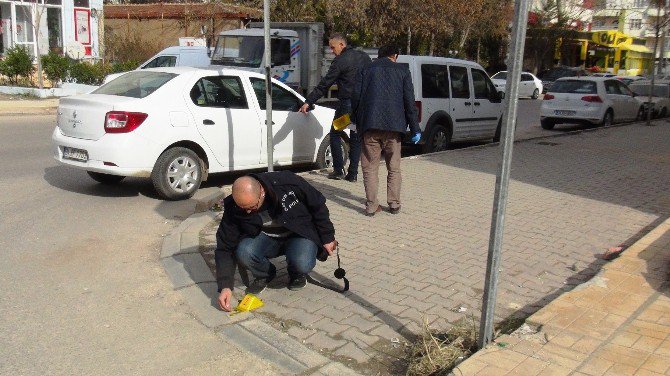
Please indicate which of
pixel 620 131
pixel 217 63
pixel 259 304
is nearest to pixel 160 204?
pixel 259 304

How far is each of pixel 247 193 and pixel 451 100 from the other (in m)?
8.20

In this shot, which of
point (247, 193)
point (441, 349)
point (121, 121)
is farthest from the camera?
point (121, 121)

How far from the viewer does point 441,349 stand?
389 cm

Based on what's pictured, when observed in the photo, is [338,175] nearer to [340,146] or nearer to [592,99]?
[340,146]

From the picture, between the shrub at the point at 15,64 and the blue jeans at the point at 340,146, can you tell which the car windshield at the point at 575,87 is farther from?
the shrub at the point at 15,64

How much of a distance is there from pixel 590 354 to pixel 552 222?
354cm

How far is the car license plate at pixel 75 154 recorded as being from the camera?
25.7ft

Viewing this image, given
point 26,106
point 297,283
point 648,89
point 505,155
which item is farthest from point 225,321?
point 648,89

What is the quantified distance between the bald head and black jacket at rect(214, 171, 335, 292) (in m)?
0.15

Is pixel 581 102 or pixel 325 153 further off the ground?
pixel 581 102

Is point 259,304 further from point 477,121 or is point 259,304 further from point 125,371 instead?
point 477,121

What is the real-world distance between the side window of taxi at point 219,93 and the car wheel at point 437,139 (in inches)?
157

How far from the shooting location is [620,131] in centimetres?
1695

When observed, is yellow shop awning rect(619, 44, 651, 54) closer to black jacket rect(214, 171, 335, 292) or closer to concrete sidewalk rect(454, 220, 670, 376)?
concrete sidewalk rect(454, 220, 670, 376)
